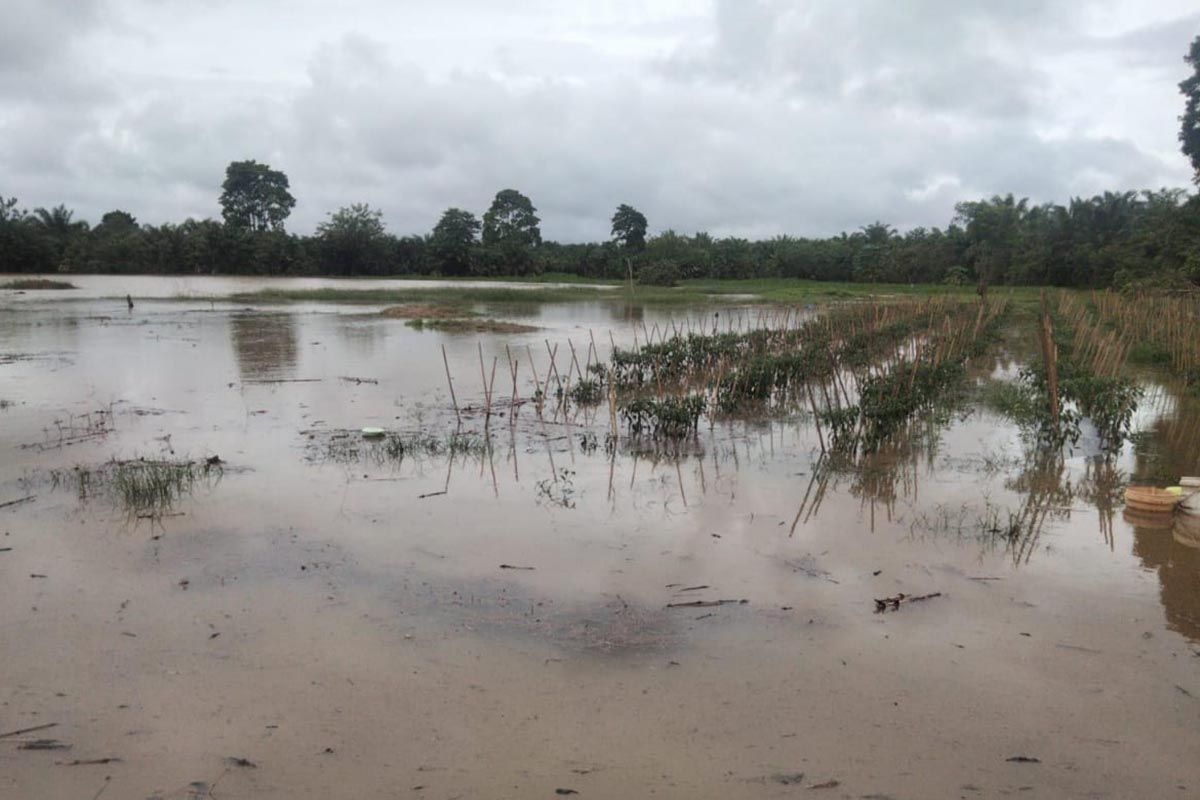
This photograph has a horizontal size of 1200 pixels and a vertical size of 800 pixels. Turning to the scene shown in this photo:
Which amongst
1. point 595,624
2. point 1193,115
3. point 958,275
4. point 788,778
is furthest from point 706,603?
point 958,275

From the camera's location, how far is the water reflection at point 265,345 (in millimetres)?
14164

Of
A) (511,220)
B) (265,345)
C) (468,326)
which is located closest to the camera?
(265,345)

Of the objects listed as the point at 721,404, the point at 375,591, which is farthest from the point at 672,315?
the point at 375,591

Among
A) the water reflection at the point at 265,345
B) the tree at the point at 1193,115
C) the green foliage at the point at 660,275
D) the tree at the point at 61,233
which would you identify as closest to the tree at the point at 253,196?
the tree at the point at 61,233

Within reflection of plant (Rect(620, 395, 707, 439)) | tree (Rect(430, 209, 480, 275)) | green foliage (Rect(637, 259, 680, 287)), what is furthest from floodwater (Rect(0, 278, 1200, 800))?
tree (Rect(430, 209, 480, 275))

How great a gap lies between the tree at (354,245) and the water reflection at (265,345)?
30.1m

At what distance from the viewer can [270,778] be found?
3051 mm

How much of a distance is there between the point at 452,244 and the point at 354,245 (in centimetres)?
680

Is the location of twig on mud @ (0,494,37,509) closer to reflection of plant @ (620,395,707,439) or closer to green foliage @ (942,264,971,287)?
reflection of plant @ (620,395,707,439)

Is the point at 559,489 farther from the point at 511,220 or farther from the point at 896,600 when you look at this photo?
the point at 511,220

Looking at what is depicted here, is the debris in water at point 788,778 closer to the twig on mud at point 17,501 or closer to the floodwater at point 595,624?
the floodwater at point 595,624

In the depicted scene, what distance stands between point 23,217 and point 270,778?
61.9 m

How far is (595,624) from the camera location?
4359 millimetres

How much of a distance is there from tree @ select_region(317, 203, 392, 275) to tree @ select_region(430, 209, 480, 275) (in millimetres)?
3694
